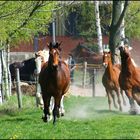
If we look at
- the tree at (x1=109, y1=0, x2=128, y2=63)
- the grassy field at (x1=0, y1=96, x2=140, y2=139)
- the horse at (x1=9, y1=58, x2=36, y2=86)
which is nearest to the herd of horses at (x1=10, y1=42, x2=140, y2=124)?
the grassy field at (x1=0, y1=96, x2=140, y2=139)

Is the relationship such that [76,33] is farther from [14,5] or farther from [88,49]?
[14,5]

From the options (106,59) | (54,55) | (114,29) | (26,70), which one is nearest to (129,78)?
(106,59)

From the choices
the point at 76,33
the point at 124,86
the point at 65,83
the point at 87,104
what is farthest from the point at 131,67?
the point at 76,33

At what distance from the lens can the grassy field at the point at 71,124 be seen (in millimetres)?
13344

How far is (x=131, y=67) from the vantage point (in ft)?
63.2

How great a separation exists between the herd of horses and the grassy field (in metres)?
0.51

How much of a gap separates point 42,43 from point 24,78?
15.5m

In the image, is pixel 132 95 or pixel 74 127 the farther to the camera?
pixel 132 95

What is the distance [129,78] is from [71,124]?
390cm

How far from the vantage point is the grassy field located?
13344 millimetres

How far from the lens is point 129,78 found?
19203 millimetres

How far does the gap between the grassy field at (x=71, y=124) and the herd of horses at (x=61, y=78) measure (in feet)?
1.66

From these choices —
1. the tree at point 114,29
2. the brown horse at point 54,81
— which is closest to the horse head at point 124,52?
the brown horse at point 54,81

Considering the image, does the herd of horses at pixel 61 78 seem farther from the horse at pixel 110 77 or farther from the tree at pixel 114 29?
the tree at pixel 114 29
